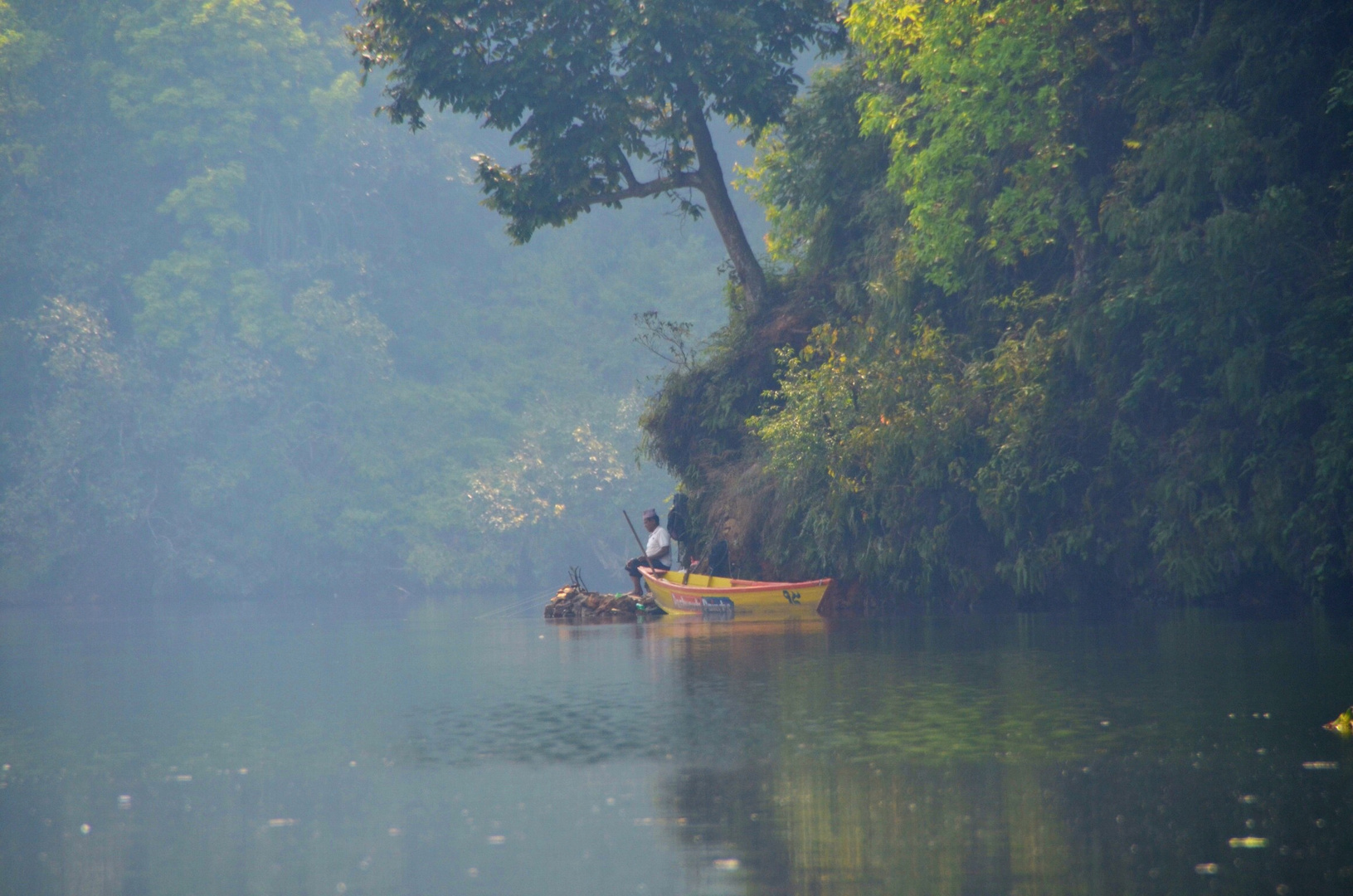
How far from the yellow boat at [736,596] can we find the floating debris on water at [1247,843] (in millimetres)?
16057

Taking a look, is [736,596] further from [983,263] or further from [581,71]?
[581,71]

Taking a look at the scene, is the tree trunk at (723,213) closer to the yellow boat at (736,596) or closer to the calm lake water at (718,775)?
the yellow boat at (736,596)

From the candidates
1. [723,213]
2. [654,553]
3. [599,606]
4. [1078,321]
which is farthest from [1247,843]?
[723,213]

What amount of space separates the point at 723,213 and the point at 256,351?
123 ft

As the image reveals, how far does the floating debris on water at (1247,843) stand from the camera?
597cm

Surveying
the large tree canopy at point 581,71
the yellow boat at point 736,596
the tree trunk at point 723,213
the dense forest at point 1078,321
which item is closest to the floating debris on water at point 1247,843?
the dense forest at point 1078,321

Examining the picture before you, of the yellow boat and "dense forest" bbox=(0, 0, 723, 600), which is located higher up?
"dense forest" bbox=(0, 0, 723, 600)

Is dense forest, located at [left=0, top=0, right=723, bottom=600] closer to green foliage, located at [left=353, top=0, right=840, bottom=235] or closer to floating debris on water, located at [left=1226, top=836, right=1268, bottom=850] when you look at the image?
green foliage, located at [left=353, top=0, right=840, bottom=235]

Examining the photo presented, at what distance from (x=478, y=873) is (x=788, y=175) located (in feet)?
78.4

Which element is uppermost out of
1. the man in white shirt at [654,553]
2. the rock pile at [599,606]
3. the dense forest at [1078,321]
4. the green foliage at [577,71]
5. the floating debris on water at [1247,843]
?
the green foliage at [577,71]

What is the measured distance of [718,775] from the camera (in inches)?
320

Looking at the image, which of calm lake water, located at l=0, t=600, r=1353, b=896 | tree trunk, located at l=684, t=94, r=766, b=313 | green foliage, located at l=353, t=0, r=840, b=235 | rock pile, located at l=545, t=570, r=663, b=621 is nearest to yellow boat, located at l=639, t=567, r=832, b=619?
rock pile, located at l=545, t=570, r=663, b=621

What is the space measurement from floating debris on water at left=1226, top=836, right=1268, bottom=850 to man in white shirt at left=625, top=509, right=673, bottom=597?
67.8 feet

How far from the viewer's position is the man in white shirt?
26.9 m
